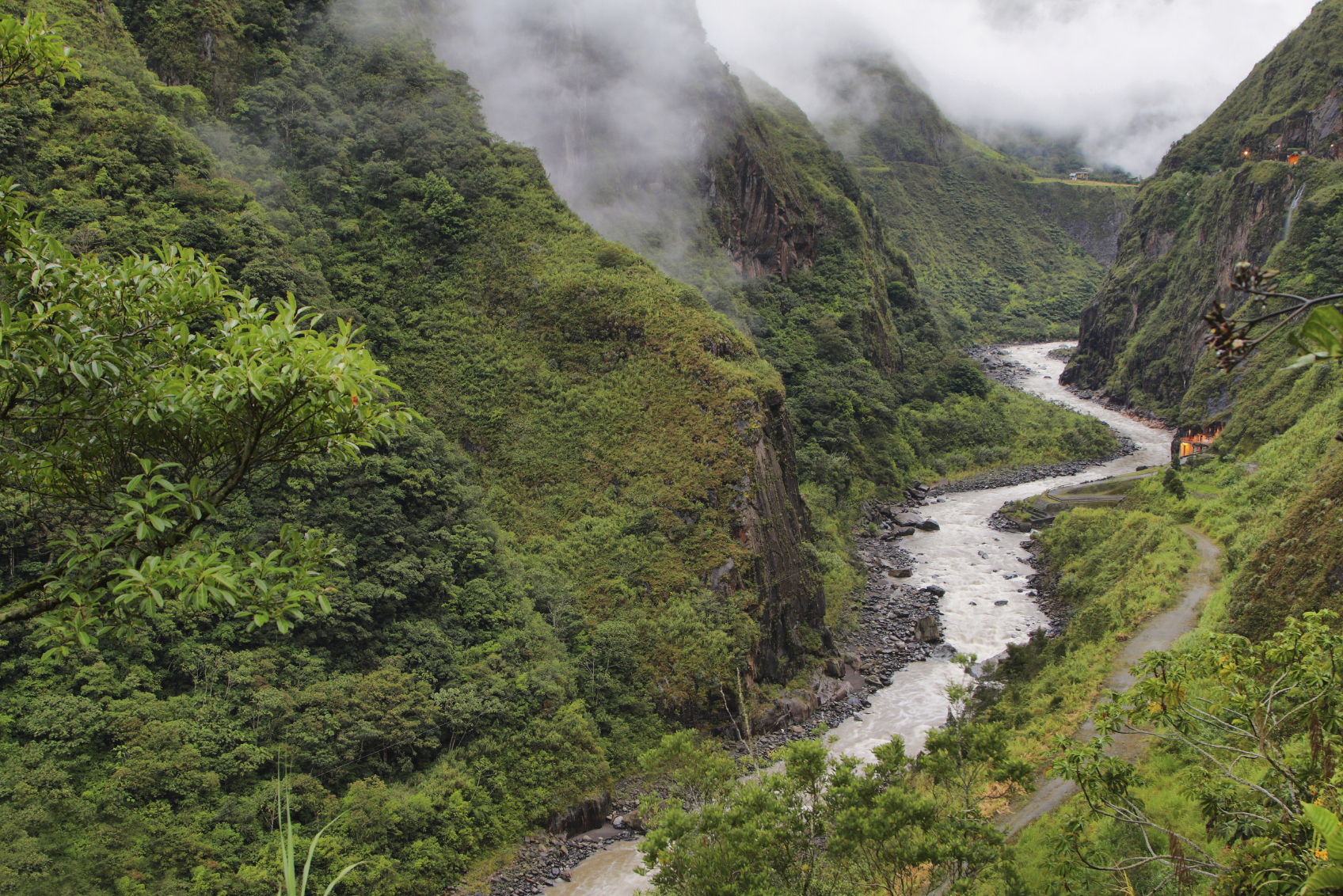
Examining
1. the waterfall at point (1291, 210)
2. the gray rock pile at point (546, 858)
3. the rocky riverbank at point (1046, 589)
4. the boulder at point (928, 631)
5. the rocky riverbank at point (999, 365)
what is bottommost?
the rocky riverbank at point (1046, 589)

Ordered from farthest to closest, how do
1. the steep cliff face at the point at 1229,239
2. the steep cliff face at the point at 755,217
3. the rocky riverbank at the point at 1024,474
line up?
the steep cliff face at the point at 755,217
the rocky riverbank at the point at 1024,474
the steep cliff face at the point at 1229,239

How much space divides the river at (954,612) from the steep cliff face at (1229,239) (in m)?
10.7

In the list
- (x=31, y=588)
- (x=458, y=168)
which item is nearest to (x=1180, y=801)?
(x=31, y=588)

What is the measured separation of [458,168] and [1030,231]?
425ft

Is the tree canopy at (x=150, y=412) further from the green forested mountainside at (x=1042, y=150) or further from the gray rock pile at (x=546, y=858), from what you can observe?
the green forested mountainside at (x=1042, y=150)

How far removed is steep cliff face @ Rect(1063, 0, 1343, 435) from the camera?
5694cm

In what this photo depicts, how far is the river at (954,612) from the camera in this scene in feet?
70.1

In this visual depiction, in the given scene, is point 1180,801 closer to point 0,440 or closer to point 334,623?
point 0,440

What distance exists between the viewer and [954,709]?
27.6 metres

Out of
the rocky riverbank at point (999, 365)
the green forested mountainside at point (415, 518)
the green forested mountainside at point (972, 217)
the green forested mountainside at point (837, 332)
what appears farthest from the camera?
the green forested mountainside at point (972, 217)

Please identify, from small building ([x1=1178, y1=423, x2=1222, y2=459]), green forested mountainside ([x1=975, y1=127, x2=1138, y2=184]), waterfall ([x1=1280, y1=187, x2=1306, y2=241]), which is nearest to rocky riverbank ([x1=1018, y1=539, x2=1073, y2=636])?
small building ([x1=1178, y1=423, x2=1222, y2=459])

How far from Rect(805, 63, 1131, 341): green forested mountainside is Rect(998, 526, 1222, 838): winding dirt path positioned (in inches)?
3282

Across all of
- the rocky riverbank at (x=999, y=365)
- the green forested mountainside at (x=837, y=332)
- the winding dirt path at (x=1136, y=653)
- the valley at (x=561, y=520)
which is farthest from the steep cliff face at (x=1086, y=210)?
the winding dirt path at (x=1136, y=653)

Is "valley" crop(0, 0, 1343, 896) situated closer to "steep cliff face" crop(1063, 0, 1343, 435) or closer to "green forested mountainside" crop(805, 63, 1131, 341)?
"steep cliff face" crop(1063, 0, 1343, 435)
